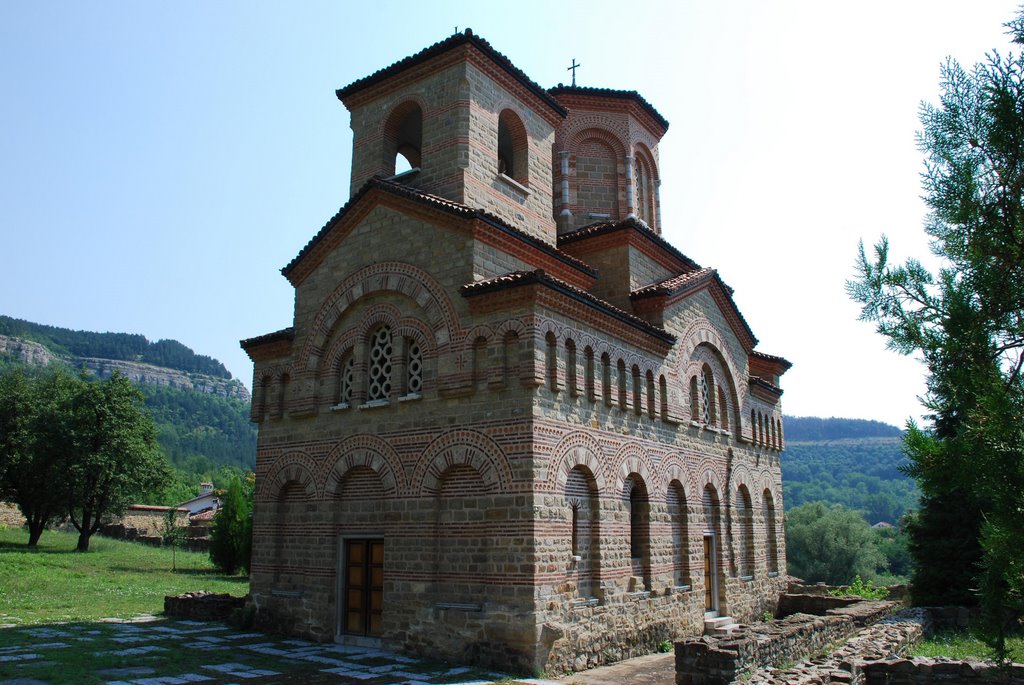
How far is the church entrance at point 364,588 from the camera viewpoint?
42.3 feet

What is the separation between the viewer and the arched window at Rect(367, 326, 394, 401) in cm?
1344

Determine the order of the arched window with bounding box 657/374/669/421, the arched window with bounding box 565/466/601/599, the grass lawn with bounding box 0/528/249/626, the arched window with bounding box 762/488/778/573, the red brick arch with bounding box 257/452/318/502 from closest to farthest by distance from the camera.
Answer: the arched window with bounding box 565/466/601/599, the red brick arch with bounding box 257/452/318/502, the arched window with bounding box 657/374/669/421, the grass lawn with bounding box 0/528/249/626, the arched window with bounding box 762/488/778/573

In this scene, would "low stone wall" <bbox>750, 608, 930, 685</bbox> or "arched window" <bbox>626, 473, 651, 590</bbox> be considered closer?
"low stone wall" <bbox>750, 608, 930, 685</bbox>

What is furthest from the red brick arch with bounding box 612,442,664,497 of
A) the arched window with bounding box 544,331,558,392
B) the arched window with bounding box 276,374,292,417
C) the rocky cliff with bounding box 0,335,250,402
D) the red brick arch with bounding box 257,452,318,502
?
the rocky cliff with bounding box 0,335,250,402

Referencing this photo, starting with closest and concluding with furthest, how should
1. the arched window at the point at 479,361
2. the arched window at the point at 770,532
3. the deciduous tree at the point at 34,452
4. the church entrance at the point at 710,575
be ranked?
the arched window at the point at 479,361, the church entrance at the point at 710,575, the arched window at the point at 770,532, the deciduous tree at the point at 34,452

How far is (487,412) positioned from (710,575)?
7837 millimetres

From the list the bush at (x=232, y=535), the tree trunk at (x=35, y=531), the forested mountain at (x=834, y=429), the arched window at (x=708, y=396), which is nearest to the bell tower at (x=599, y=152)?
the arched window at (x=708, y=396)

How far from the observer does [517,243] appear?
43.8ft

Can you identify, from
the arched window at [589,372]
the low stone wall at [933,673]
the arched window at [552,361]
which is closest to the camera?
the low stone wall at [933,673]

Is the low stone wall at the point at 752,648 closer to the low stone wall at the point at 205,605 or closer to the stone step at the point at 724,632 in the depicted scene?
the stone step at the point at 724,632

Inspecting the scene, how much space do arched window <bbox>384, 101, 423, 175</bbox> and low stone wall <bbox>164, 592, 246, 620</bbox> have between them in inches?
382

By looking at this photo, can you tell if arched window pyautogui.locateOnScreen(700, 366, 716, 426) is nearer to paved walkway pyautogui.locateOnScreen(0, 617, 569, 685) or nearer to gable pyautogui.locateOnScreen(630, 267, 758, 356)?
gable pyautogui.locateOnScreen(630, 267, 758, 356)

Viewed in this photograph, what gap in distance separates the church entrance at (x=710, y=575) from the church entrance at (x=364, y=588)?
24.0 ft

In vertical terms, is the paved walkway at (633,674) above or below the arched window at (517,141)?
below
